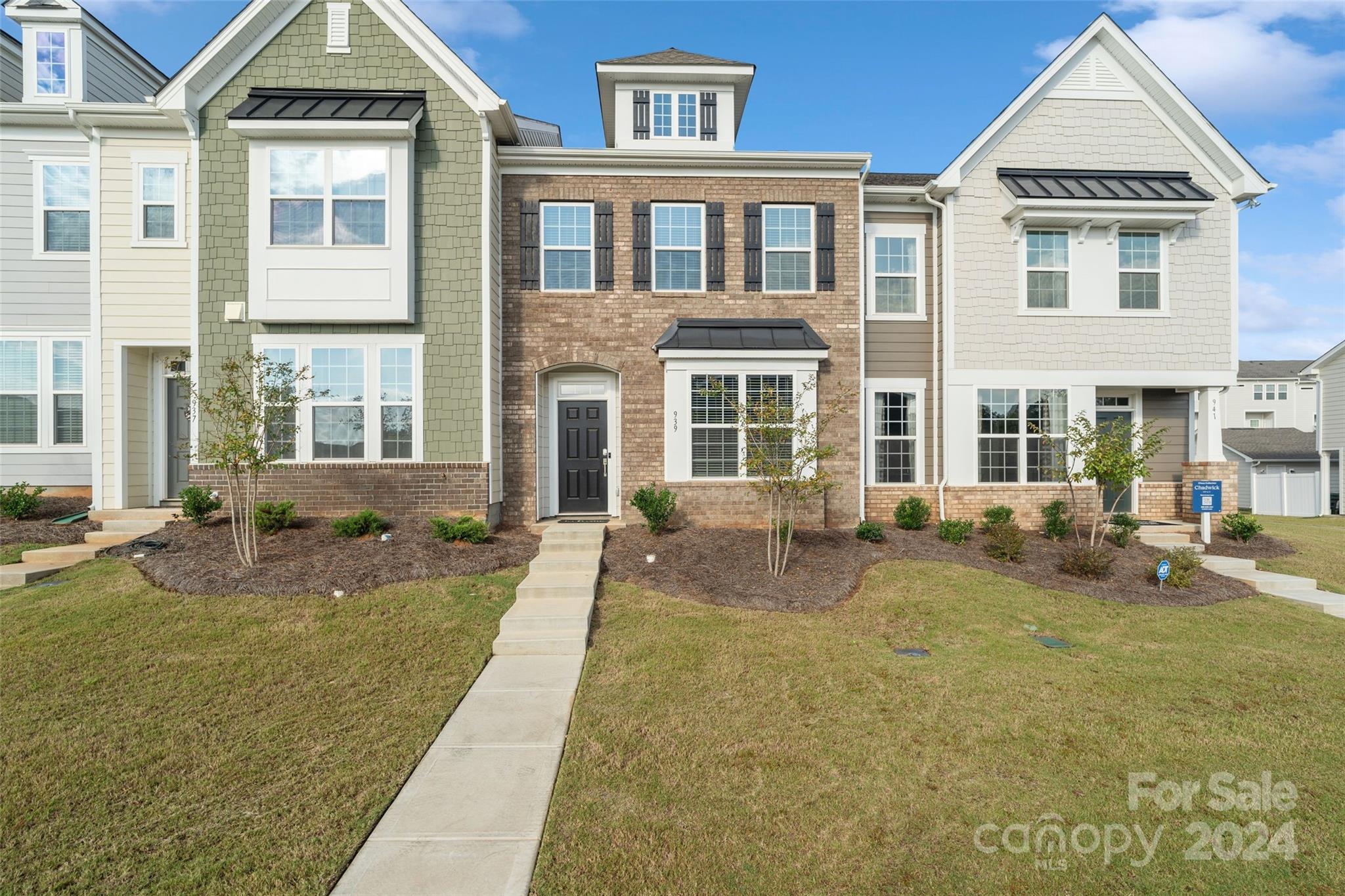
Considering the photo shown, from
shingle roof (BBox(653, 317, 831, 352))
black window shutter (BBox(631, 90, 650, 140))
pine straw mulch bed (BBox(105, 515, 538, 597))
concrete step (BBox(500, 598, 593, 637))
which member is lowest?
concrete step (BBox(500, 598, 593, 637))

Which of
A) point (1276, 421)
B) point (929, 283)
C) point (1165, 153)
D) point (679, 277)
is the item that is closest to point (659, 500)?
point (679, 277)

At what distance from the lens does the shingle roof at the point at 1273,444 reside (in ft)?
88.1

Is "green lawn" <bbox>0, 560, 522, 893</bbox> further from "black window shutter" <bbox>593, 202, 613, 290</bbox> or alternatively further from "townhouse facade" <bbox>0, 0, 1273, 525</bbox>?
"black window shutter" <bbox>593, 202, 613, 290</bbox>

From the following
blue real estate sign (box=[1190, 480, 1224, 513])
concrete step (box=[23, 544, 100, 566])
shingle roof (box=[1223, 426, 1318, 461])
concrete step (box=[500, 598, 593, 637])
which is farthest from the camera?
shingle roof (box=[1223, 426, 1318, 461])

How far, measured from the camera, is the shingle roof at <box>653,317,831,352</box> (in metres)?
11.2

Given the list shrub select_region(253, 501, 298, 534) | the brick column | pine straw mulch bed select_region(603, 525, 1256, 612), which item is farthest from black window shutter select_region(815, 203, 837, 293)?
shrub select_region(253, 501, 298, 534)

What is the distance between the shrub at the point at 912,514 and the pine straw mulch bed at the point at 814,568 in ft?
1.37

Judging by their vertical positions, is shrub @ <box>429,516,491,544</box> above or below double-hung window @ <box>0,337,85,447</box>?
below

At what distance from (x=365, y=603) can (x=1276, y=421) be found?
47852 mm

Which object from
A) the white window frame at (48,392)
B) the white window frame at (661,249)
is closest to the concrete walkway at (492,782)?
the white window frame at (661,249)

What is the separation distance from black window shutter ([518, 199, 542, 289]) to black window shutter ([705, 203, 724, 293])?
317 cm

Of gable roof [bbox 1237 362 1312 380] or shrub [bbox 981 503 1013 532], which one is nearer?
shrub [bbox 981 503 1013 532]

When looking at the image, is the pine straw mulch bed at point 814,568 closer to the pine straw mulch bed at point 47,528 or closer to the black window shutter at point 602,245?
the black window shutter at point 602,245

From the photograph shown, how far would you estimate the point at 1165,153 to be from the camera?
42.0 ft
